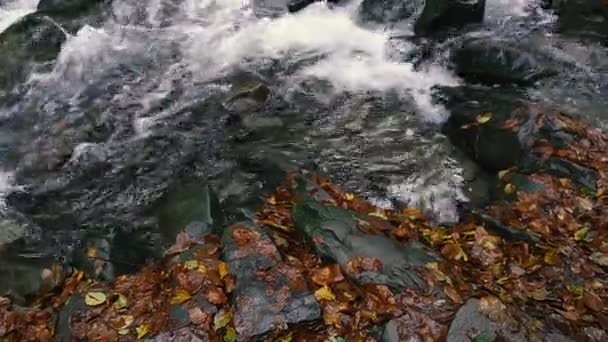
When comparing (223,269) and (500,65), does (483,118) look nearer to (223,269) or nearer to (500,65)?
(500,65)

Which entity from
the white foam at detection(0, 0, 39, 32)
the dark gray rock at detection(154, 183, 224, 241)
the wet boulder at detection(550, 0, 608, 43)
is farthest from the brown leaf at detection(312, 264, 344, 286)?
the white foam at detection(0, 0, 39, 32)

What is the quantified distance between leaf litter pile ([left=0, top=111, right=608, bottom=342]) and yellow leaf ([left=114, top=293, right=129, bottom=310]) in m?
0.02

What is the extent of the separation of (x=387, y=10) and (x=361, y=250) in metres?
7.30

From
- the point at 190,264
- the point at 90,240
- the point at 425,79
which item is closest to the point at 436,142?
the point at 425,79

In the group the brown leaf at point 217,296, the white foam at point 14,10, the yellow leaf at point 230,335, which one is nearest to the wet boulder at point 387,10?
the white foam at point 14,10

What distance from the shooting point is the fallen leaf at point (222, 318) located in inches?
188

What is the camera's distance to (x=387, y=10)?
37.2 feet

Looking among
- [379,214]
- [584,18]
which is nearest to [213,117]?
[379,214]

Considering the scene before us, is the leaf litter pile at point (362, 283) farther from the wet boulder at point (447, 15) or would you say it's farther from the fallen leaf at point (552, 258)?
the wet boulder at point (447, 15)

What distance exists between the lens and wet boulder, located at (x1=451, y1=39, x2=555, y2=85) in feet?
29.6

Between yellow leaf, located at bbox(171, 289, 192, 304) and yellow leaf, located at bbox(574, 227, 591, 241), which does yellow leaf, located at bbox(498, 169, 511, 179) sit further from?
yellow leaf, located at bbox(171, 289, 192, 304)

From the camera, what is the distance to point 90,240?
6758 mm

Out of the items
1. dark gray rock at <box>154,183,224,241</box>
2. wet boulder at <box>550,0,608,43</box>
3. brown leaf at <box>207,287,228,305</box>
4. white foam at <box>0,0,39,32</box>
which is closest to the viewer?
brown leaf at <box>207,287,228,305</box>

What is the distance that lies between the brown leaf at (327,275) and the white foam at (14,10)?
961 centimetres
